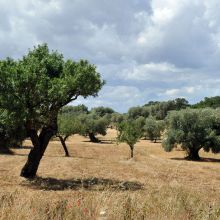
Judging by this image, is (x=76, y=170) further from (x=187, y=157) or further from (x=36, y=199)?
(x=187, y=157)

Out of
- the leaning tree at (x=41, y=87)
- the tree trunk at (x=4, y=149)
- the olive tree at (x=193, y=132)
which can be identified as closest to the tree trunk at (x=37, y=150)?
the leaning tree at (x=41, y=87)

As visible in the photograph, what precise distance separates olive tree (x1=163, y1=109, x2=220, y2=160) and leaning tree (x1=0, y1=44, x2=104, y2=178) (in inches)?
1489

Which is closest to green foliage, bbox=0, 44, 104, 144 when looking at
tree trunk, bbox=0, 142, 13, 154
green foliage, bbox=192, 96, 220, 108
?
tree trunk, bbox=0, 142, 13, 154

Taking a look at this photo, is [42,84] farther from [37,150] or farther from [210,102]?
[210,102]

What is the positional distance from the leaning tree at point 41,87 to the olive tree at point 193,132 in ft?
124

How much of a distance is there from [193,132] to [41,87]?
42.5 m

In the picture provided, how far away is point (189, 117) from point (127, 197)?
190ft

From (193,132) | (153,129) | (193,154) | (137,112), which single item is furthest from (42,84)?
(137,112)

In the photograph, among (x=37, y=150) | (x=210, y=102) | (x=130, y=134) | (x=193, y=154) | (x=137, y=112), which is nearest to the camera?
(x=37, y=150)

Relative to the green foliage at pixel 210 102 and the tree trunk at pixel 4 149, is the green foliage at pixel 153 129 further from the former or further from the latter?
the tree trunk at pixel 4 149

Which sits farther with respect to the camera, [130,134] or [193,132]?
[193,132]

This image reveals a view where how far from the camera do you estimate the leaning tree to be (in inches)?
1017

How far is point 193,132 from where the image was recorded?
2527 inches

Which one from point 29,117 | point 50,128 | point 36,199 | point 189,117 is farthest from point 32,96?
point 189,117
